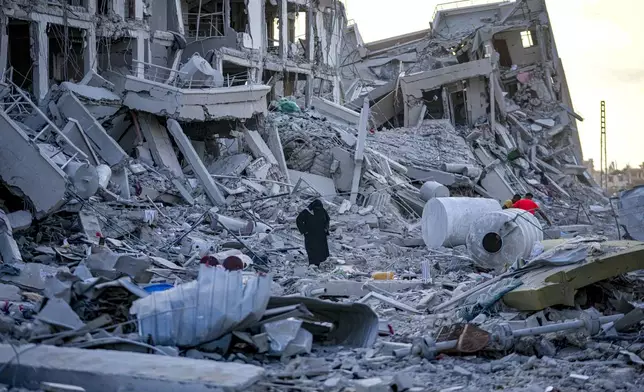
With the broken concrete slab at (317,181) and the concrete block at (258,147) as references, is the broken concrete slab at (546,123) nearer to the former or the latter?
the broken concrete slab at (317,181)

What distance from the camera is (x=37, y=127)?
56.4ft

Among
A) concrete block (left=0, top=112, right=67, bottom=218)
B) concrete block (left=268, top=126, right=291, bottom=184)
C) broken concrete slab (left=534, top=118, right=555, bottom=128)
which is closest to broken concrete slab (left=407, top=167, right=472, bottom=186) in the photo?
concrete block (left=268, top=126, right=291, bottom=184)

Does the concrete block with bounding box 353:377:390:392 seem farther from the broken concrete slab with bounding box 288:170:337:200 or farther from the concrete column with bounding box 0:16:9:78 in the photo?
the concrete column with bounding box 0:16:9:78

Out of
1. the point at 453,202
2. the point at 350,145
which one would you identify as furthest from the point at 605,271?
the point at 350,145

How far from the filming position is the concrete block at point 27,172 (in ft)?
43.3

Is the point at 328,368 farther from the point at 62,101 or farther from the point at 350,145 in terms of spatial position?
the point at 350,145

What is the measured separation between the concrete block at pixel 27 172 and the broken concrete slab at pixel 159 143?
6381 millimetres

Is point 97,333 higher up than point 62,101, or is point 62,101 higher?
point 62,101

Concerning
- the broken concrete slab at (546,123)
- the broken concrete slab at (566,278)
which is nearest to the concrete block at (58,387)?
the broken concrete slab at (566,278)

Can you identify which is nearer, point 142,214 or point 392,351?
point 392,351

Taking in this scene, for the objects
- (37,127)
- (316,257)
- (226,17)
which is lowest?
(316,257)

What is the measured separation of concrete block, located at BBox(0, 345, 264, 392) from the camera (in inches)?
225

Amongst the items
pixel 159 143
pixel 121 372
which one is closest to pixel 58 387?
pixel 121 372

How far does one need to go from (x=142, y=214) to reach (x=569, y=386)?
10.2 metres
